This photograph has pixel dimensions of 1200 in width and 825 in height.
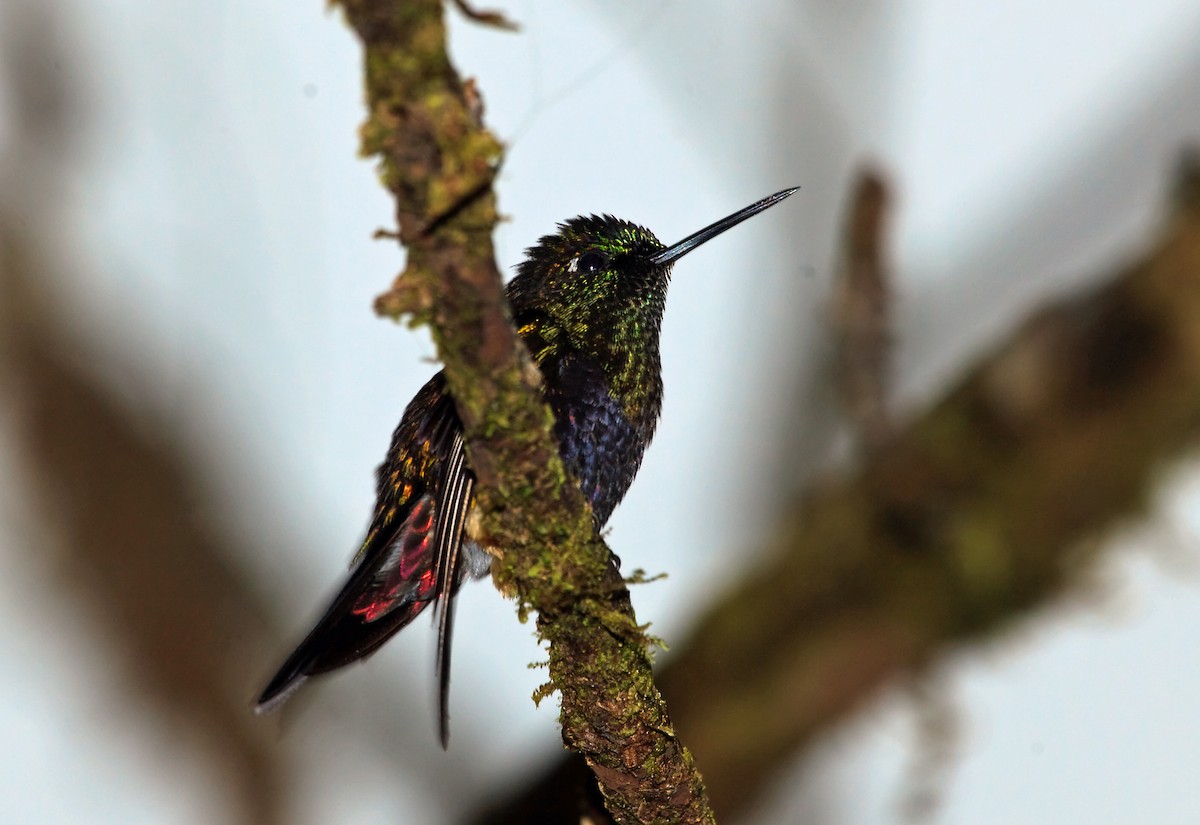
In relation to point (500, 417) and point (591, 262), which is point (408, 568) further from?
point (500, 417)

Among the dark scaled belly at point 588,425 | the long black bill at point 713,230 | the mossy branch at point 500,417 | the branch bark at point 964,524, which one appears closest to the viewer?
the mossy branch at point 500,417

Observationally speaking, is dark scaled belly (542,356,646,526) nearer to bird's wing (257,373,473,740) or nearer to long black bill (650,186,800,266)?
bird's wing (257,373,473,740)

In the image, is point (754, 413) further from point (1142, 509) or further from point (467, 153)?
point (467, 153)

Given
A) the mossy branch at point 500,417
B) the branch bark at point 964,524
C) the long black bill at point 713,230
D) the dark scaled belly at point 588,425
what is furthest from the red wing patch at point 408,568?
the branch bark at point 964,524

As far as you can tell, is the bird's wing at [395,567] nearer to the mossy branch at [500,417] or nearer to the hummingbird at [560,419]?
the hummingbird at [560,419]

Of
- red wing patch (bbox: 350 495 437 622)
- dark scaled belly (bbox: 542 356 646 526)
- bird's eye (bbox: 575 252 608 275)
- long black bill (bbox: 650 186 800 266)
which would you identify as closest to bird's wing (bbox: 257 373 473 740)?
red wing patch (bbox: 350 495 437 622)

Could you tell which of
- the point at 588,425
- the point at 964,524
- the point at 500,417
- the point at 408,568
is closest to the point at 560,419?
the point at 588,425
